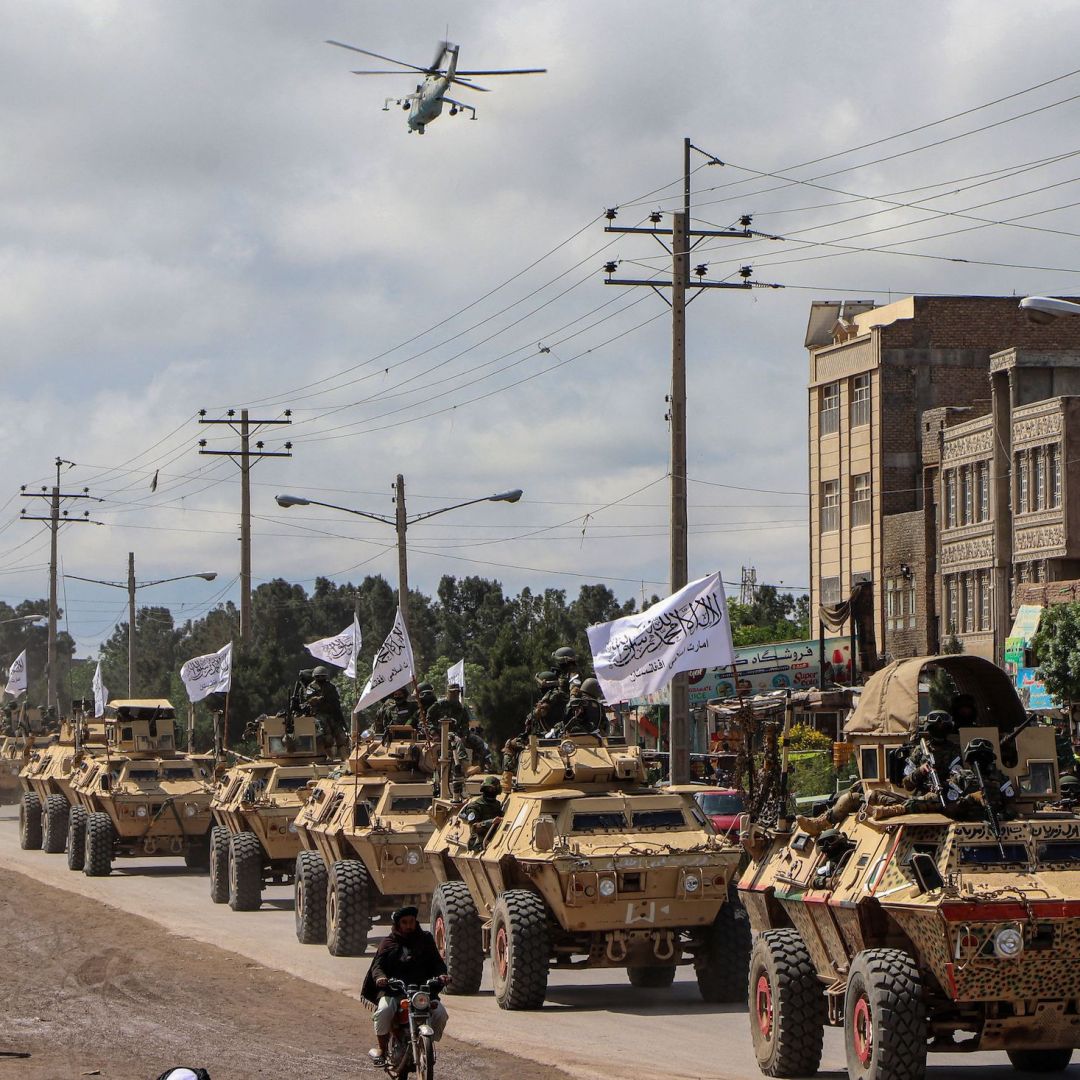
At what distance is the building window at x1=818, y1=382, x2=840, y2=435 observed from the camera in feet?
189

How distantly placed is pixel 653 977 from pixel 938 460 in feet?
112

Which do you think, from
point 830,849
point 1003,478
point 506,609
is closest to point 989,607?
point 1003,478

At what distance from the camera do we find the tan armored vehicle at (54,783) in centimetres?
3556

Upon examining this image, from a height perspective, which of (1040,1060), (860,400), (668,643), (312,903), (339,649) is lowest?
(1040,1060)

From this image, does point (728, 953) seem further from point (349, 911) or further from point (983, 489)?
point (983, 489)

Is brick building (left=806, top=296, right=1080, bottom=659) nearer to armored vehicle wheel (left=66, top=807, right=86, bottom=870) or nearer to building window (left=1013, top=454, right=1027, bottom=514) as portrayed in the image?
building window (left=1013, top=454, right=1027, bottom=514)

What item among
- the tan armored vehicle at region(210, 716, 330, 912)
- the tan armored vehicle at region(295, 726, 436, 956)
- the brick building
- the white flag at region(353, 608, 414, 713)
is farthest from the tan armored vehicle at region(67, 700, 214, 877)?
the brick building

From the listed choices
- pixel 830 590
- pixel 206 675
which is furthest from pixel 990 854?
pixel 830 590

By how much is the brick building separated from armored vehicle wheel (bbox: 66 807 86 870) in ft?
72.3

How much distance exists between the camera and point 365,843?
2034 cm

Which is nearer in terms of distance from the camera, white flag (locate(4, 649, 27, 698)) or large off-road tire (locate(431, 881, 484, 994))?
large off-road tire (locate(431, 881, 484, 994))

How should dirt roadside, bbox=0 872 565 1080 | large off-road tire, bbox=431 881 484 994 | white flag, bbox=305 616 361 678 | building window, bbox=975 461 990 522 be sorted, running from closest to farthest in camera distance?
dirt roadside, bbox=0 872 565 1080 < large off-road tire, bbox=431 881 484 994 < white flag, bbox=305 616 361 678 < building window, bbox=975 461 990 522

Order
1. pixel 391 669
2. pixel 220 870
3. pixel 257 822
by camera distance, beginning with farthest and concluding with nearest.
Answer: pixel 220 870
pixel 257 822
pixel 391 669

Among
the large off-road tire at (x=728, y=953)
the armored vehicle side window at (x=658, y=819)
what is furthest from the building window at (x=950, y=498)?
→ the large off-road tire at (x=728, y=953)
